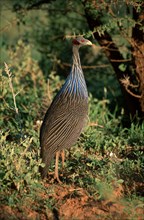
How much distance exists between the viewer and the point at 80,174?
241 inches

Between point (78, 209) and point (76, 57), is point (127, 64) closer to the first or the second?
point (76, 57)

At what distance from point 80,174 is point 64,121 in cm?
58

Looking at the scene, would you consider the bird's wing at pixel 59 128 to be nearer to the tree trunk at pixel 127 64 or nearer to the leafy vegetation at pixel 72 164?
the leafy vegetation at pixel 72 164

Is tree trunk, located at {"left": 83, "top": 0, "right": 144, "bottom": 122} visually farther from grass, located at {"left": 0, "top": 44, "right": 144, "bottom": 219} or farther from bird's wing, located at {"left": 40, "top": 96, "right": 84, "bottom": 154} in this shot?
bird's wing, located at {"left": 40, "top": 96, "right": 84, "bottom": 154}

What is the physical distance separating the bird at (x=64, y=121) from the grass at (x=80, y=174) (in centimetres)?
16

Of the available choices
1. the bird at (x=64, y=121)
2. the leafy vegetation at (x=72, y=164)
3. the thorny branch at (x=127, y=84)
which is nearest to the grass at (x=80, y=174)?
the leafy vegetation at (x=72, y=164)

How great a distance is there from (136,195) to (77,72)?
58.3 inches

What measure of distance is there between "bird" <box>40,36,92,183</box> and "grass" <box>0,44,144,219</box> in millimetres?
160

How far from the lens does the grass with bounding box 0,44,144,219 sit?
5176 millimetres

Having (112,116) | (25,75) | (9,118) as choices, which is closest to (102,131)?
(112,116)

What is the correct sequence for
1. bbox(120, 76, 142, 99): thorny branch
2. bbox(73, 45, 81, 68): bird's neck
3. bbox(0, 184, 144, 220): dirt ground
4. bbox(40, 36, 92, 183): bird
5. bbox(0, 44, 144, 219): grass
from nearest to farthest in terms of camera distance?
1. bbox(0, 184, 144, 220): dirt ground
2. bbox(0, 44, 144, 219): grass
3. bbox(40, 36, 92, 183): bird
4. bbox(73, 45, 81, 68): bird's neck
5. bbox(120, 76, 142, 99): thorny branch

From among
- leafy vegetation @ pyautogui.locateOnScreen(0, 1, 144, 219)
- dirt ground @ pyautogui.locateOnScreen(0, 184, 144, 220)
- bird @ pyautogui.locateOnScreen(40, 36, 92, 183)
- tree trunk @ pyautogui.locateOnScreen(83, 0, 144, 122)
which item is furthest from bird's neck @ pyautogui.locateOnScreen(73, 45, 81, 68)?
dirt ground @ pyautogui.locateOnScreen(0, 184, 144, 220)

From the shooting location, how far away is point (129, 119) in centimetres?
840

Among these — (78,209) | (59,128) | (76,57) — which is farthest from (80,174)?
(76,57)
